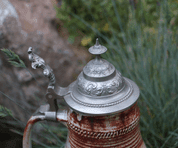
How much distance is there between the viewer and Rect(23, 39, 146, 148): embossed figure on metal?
0.62 metres

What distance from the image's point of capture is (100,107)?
61 cm

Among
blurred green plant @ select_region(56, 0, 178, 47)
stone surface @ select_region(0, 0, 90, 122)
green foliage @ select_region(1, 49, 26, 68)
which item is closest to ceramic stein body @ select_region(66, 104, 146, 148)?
green foliage @ select_region(1, 49, 26, 68)

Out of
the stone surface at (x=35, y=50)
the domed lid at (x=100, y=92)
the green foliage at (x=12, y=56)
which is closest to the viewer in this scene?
the domed lid at (x=100, y=92)

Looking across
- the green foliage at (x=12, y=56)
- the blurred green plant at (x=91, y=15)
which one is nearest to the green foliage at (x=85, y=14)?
the blurred green plant at (x=91, y=15)

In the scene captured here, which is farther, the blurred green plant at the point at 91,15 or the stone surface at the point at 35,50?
the blurred green plant at the point at 91,15

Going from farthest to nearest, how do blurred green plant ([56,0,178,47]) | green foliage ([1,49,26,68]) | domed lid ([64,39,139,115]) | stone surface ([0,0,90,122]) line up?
1. blurred green plant ([56,0,178,47])
2. stone surface ([0,0,90,122])
3. green foliage ([1,49,26,68])
4. domed lid ([64,39,139,115])

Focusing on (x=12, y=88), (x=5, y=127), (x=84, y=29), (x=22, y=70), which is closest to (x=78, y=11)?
(x=84, y=29)

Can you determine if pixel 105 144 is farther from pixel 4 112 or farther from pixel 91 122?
pixel 4 112

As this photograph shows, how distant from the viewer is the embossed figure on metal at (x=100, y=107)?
0.62m

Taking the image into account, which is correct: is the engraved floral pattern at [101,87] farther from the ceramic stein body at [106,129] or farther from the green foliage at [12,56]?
the green foliage at [12,56]

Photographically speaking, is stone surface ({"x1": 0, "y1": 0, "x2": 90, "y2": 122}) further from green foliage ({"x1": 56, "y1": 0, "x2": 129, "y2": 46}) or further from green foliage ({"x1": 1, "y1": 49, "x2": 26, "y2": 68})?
green foliage ({"x1": 1, "y1": 49, "x2": 26, "y2": 68})

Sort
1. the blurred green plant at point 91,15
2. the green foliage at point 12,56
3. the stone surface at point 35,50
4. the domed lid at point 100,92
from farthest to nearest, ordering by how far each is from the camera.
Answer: the blurred green plant at point 91,15 < the stone surface at point 35,50 < the green foliage at point 12,56 < the domed lid at point 100,92

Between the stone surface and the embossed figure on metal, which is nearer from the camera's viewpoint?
the embossed figure on metal

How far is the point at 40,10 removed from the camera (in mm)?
1461
